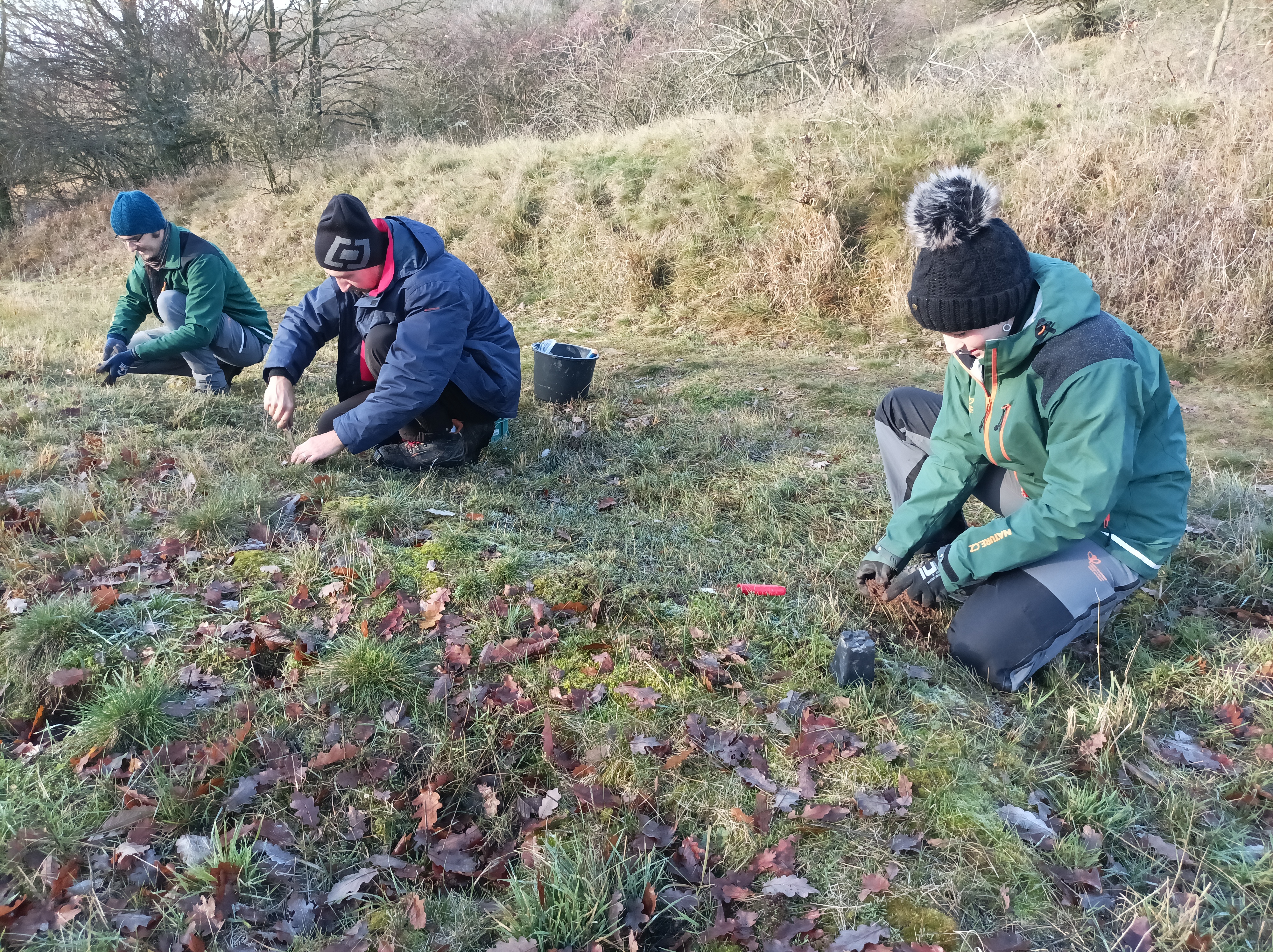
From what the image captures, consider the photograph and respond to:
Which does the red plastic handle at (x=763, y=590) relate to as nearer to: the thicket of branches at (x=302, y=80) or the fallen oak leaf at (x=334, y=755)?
the fallen oak leaf at (x=334, y=755)

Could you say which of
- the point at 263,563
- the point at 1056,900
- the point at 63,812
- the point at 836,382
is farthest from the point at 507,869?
the point at 836,382

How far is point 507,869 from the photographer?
2.04 meters

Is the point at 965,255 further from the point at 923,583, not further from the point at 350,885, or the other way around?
the point at 350,885

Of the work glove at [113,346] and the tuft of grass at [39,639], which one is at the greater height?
the work glove at [113,346]

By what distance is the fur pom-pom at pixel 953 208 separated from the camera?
2.35 meters

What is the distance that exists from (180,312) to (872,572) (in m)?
5.14

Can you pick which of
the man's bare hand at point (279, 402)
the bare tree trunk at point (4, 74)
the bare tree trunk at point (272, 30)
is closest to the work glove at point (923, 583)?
the man's bare hand at point (279, 402)

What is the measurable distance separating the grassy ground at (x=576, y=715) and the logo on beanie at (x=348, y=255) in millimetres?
1096

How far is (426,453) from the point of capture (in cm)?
429

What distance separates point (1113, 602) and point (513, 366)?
322 centimetres

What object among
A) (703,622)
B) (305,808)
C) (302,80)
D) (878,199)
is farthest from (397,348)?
(302,80)

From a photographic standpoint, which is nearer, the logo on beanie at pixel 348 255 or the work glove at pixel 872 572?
the work glove at pixel 872 572

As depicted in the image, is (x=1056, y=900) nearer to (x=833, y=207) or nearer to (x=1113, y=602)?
(x=1113, y=602)

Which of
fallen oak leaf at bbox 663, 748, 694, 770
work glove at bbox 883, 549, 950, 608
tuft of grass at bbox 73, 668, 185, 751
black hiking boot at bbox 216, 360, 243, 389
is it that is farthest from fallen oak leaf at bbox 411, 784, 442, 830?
black hiking boot at bbox 216, 360, 243, 389
